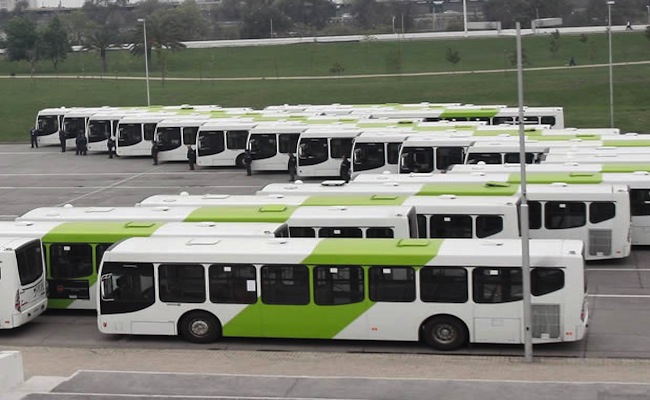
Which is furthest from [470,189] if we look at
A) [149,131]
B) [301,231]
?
[149,131]

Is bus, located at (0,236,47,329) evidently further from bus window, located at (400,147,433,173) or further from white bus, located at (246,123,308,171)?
white bus, located at (246,123,308,171)

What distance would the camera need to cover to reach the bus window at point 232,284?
78.2ft

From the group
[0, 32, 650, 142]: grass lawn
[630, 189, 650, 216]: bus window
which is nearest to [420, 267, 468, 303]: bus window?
[630, 189, 650, 216]: bus window

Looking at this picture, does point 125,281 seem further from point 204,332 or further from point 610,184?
point 610,184

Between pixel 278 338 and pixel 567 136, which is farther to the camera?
pixel 567 136

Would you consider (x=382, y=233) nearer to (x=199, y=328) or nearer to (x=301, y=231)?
(x=301, y=231)

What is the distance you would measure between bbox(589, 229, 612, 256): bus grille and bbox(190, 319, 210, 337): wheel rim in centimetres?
1207

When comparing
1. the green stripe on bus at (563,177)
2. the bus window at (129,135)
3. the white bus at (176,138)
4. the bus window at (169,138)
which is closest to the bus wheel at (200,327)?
the green stripe on bus at (563,177)

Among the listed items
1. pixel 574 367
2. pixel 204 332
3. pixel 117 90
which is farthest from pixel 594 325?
pixel 117 90

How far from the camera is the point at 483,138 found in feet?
146

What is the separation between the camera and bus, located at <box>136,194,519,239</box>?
2941cm

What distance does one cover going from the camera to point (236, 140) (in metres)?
55.6

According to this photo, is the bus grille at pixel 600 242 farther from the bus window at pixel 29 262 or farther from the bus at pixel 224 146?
the bus at pixel 224 146

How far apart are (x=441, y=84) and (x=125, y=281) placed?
72533mm
